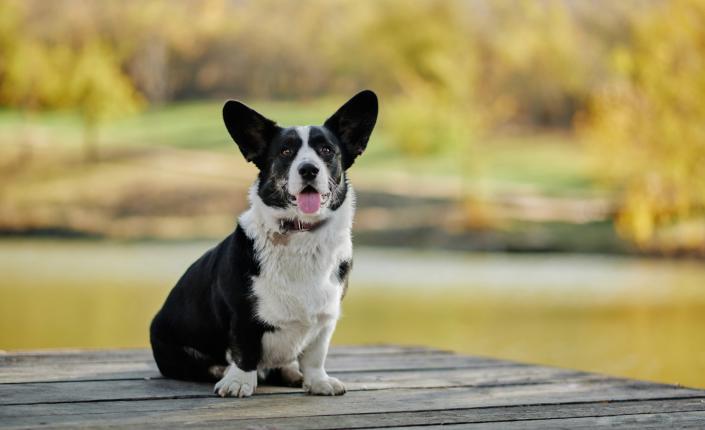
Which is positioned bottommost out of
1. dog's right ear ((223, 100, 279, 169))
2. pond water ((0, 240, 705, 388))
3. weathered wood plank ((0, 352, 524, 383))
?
pond water ((0, 240, 705, 388))

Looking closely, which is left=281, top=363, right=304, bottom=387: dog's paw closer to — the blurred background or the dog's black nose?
the dog's black nose

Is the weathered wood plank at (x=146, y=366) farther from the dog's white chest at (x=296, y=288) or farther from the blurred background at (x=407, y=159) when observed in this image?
the blurred background at (x=407, y=159)

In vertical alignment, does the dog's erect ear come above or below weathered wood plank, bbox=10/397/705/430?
above

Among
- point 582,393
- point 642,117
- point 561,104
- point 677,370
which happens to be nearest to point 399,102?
point 561,104

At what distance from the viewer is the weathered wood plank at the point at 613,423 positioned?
233 cm

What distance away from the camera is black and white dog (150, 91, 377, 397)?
2.54 m

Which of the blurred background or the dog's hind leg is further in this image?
the blurred background

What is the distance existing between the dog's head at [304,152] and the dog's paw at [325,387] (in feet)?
1.64

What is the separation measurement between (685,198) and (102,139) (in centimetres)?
1141

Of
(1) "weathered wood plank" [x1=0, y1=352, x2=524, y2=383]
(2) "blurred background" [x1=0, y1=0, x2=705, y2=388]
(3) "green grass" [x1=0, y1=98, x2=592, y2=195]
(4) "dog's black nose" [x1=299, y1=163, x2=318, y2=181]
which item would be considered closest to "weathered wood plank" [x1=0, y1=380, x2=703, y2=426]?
(1) "weathered wood plank" [x1=0, y1=352, x2=524, y2=383]

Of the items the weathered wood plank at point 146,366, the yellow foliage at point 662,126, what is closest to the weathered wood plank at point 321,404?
the weathered wood plank at point 146,366

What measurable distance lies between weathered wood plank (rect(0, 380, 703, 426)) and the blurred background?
11.6ft

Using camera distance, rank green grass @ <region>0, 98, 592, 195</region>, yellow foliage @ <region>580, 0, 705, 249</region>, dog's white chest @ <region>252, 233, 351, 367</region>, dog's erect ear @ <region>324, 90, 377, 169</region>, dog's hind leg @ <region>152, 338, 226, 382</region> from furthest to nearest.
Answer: green grass @ <region>0, 98, 592, 195</region>
yellow foliage @ <region>580, 0, 705, 249</region>
dog's hind leg @ <region>152, 338, 226, 382</region>
dog's erect ear @ <region>324, 90, 377, 169</region>
dog's white chest @ <region>252, 233, 351, 367</region>

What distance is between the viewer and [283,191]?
252 cm
